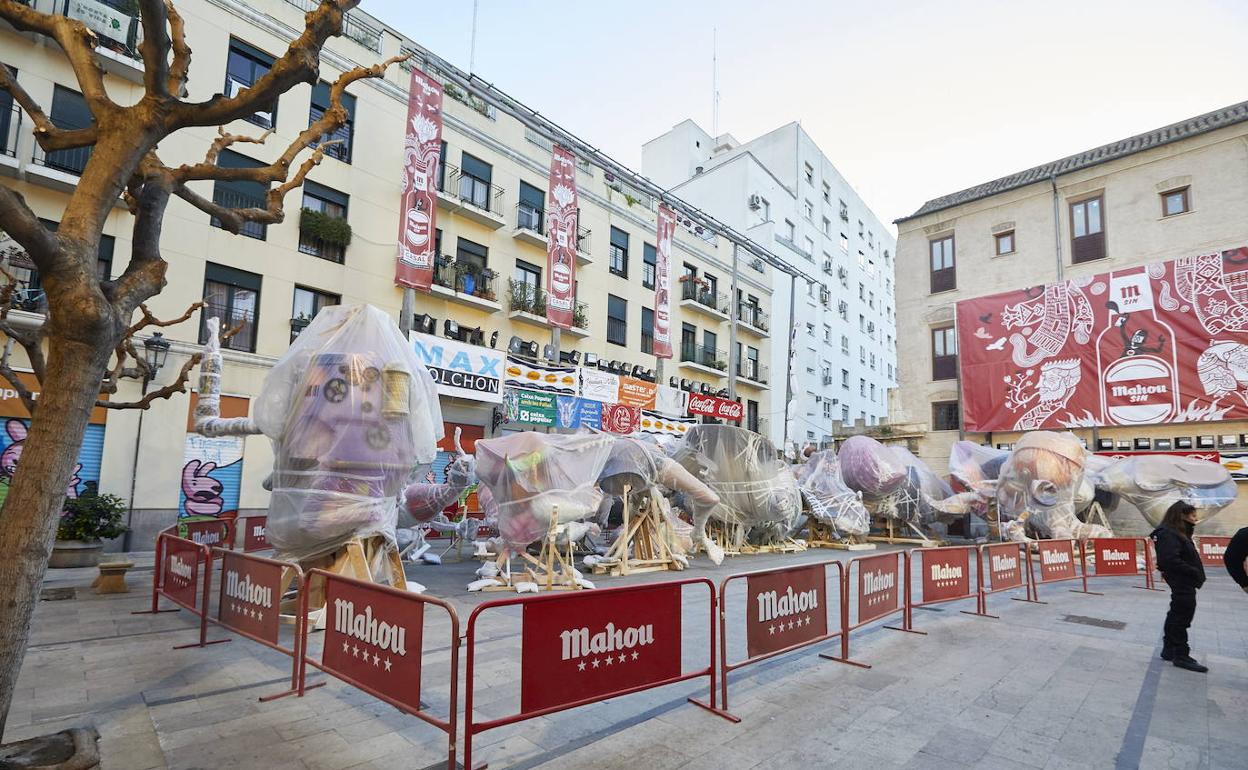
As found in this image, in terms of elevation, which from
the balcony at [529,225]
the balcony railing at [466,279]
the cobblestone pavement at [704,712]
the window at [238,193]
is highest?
the balcony at [529,225]

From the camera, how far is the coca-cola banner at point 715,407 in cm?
2461

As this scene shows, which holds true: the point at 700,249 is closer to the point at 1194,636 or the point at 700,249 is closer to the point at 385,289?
the point at 385,289

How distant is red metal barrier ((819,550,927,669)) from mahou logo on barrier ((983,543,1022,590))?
7.12ft

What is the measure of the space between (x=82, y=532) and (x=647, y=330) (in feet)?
60.9

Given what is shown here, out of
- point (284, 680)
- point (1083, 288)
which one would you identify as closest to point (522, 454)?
point (284, 680)

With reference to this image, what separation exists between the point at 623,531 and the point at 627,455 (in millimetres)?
1359

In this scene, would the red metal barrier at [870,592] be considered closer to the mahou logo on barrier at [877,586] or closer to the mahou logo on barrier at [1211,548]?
the mahou logo on barrier at [877,586]

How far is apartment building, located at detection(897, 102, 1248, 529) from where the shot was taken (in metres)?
18.8

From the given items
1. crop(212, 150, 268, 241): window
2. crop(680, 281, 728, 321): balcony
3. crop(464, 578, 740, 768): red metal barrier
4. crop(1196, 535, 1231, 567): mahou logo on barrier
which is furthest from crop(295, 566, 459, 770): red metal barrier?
crop(680, 281, 728, 321): balcony

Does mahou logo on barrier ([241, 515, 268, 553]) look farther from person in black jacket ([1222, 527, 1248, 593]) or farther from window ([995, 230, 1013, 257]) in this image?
window ([995, 230, 1013, 257])

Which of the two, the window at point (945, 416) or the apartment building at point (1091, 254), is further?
the window at point (945, 416)

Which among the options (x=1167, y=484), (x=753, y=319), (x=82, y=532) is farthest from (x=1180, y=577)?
(x=753, y=319)

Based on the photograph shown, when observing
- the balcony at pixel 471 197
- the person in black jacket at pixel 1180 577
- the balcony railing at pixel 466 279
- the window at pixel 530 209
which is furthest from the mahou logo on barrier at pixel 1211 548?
the balcony at pixel 471 197

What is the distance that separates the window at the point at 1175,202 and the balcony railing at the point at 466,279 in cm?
2221
